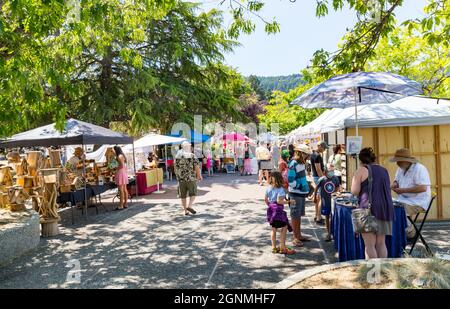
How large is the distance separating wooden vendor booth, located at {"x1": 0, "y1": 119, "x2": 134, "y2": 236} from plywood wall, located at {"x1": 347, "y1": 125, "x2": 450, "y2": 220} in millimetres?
6585

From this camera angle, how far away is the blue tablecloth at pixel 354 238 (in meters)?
5.56

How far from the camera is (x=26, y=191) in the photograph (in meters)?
10.0

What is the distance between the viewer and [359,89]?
6.66 m

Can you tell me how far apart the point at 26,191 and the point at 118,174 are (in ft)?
8.36

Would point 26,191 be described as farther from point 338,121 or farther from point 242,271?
point 338,121

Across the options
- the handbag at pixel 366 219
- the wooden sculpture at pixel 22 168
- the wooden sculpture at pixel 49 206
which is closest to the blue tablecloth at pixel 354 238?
the handbag at pixel 366 219

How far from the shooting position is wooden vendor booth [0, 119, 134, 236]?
29.2 ft

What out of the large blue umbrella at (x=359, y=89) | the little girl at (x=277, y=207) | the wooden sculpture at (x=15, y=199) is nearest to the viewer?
the large blue umbrella at (x=359, y=89)

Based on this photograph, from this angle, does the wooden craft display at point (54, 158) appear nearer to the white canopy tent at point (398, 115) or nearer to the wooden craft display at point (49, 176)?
the wooden craft display at point (49, 176)

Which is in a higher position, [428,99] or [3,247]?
[428,99]

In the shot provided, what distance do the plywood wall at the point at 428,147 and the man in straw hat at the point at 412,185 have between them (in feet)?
7.97
